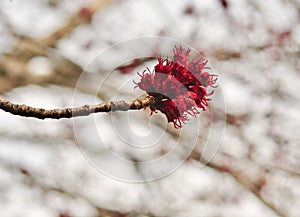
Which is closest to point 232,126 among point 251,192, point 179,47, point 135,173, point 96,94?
point 251,192

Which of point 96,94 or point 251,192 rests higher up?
point 96,94

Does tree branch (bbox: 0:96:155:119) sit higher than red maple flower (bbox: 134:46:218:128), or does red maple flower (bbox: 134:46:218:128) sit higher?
red maple flower (bbox: 134:46:218:128)

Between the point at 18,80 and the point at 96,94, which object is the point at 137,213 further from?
the point at 18,80

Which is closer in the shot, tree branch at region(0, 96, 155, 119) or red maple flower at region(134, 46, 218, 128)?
tree branch at region(0, 96, 155, 119)

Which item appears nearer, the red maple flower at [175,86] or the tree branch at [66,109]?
the tree branch at [66,109]

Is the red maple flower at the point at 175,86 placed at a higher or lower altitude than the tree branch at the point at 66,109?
higher
